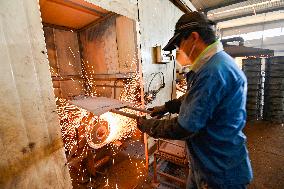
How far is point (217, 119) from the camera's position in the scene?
179 centimetres

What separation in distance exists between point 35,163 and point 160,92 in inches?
133

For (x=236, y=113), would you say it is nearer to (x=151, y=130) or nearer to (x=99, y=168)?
(x=151, y=130)

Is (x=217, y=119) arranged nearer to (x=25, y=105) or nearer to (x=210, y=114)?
(x=210, y=114)

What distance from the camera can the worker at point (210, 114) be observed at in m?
1.64

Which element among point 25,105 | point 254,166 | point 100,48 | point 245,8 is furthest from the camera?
point 245,8

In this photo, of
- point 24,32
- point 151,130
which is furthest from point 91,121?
point 24,32

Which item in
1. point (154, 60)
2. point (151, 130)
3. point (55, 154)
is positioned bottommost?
point (55, 154)

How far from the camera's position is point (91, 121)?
11.6 ft

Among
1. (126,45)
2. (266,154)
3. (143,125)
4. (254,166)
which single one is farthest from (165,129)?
(266,154)

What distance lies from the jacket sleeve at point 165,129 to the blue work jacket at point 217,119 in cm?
7

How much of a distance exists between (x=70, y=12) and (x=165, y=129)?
4.36m

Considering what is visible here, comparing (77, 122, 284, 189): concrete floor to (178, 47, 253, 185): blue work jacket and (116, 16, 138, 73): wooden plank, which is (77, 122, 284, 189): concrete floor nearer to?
(178, 47, 253, 185): blue work jacket

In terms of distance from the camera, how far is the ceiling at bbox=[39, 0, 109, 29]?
162 inches

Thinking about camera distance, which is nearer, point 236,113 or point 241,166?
point 236,113
